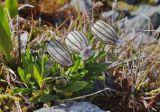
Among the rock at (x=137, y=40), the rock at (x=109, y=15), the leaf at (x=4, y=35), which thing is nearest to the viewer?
the leaf at (x=4, y=35)

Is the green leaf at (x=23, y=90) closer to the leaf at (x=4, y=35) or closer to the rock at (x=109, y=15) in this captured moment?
the leaf at (x=4, y=35)

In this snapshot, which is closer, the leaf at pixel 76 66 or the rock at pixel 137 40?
the leaf at pixel 76 66

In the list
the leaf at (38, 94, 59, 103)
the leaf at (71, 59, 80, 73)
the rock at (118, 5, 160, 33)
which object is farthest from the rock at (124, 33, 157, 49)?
the leaf at (38, 94, 59, 103)

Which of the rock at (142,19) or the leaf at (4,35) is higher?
the leaf at (4,35)

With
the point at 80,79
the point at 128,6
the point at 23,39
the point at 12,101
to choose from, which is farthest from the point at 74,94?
the point at 128,6

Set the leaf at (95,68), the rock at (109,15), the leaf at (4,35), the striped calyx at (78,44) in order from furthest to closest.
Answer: the rock at (109,15), the leaf at (95,68), the leaf at (4,35), the striped calyx at (78,44)

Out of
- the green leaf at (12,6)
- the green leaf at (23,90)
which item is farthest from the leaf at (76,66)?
the green leaf at (12,6)

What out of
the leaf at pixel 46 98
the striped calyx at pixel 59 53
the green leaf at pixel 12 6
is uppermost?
the green leaf at pixel 12 6
